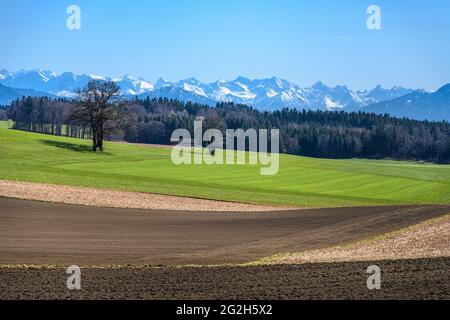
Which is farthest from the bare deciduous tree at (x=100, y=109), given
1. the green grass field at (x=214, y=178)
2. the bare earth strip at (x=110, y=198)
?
the bare earth strip at (x=110, y=198)

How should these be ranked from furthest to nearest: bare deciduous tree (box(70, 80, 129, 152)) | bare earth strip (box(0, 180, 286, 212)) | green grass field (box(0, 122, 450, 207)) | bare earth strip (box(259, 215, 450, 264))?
bare deciduous tree (box(70, 80, 129, 152)), green grass field (box(0, 122, 450, 207)), bare earth strip (box(0, 180, 286, 212)), bare earth strip (box(259, 215, 450, 264))

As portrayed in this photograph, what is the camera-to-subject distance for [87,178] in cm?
6084

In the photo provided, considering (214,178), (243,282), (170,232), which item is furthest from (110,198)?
(243,282)

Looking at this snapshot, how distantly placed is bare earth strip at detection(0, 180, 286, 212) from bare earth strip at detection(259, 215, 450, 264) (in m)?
16.6

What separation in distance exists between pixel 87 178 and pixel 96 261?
3639 cm

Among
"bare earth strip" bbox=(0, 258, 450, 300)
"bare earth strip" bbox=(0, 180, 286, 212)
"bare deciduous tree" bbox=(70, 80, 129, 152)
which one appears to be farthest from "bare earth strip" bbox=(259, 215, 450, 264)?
"bare deciduous tree" bbox=(70, 80, 129, 152)

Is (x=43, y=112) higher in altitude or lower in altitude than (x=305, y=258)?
higher

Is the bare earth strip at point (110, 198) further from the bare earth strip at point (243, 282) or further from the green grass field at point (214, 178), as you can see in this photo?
the bare earth strip at point (243, 282)

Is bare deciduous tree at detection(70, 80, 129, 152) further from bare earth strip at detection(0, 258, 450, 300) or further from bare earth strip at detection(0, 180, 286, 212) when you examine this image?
bare earth strip at detection(0, 258, 450, 300)

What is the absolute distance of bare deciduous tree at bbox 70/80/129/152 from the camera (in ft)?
292

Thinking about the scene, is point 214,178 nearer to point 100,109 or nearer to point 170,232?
point 100,109

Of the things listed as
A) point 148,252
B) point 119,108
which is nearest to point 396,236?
point 148,252

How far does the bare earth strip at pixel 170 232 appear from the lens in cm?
2694
